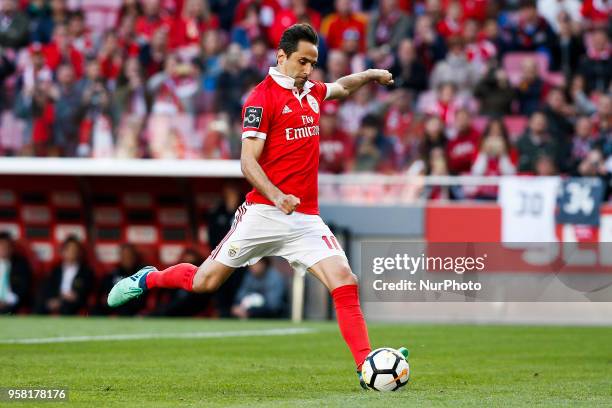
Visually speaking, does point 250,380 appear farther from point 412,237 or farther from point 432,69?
point 432,69

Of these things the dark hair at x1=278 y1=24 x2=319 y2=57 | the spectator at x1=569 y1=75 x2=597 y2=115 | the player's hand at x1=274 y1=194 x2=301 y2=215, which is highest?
the spectator at x1=569 y1=75 x2=597 y2=115

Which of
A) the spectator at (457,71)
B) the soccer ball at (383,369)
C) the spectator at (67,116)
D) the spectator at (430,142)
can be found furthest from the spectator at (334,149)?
the soccer ball at (383,369)

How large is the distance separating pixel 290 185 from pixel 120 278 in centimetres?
1034

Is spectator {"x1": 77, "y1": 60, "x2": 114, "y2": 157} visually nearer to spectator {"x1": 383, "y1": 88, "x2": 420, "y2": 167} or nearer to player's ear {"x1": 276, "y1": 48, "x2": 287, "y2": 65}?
spectator {"x1": 383, "y1": 88, "x2": 420, "y2": 167}

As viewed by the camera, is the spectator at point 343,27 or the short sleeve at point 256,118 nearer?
the short sleeve at point 256,118

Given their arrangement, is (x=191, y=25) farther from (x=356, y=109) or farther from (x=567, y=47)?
(x=567, y=47)

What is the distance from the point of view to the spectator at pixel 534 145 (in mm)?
17969

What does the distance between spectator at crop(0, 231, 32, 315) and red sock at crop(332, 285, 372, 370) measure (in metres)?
11.1

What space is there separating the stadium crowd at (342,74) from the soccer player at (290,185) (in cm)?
924

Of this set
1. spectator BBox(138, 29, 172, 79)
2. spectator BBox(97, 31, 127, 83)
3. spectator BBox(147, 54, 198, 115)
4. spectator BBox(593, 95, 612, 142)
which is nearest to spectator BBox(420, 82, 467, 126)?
spectator BBox(593, 95, 612, 142)

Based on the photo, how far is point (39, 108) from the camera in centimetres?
1853

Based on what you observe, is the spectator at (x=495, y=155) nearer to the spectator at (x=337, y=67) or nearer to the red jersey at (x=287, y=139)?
the spectator at (x=337, y=67)

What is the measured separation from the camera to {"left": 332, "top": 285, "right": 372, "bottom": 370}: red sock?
8.01m

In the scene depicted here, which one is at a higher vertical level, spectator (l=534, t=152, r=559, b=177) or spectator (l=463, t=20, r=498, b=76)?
spectator (l=463, t=20, r=498, b=76)
